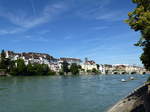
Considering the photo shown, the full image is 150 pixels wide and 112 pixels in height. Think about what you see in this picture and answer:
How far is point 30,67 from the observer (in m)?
157

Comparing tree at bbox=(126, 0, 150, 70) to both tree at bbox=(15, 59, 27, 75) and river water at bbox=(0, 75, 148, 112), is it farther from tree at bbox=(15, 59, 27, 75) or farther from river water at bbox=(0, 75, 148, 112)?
tree at bbox=(15, 59, 27, 75)

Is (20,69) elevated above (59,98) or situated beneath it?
elevated above

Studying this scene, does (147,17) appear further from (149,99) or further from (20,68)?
(20,68)

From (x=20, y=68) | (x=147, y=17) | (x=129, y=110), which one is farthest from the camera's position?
(x=20, y=68)

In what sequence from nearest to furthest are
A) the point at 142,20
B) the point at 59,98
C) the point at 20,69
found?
the point at 142,20 < the point at 59,98 < the point at 20,69

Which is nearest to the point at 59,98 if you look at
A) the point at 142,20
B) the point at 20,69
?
the point at 142,20

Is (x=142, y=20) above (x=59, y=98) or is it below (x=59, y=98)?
above

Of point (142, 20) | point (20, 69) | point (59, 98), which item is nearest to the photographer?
point (142, 20)

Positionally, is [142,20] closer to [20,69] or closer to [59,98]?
[59,98]

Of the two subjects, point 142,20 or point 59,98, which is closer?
point 142,20

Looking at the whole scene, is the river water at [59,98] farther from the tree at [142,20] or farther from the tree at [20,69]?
the tree at [20,69]

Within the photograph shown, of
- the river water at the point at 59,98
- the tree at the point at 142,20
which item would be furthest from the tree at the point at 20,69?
the tree at the point at 142,20

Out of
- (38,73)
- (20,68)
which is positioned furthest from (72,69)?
(20,68)

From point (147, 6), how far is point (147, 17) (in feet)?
5.44
